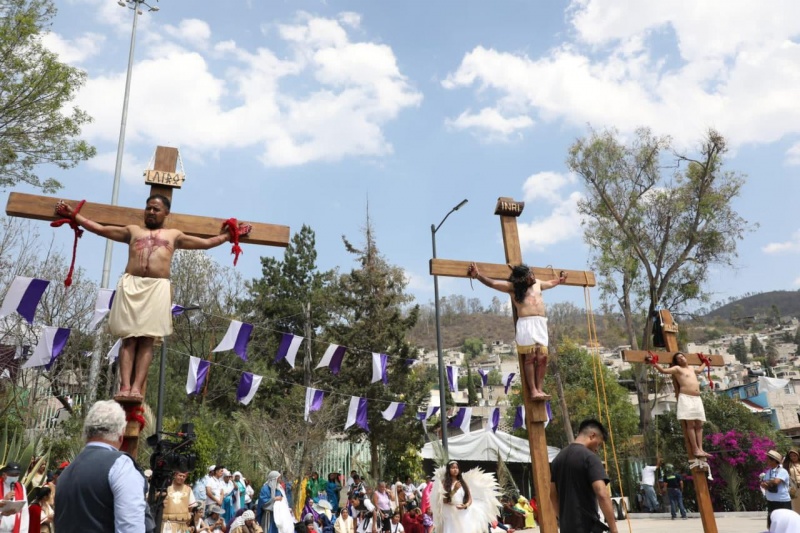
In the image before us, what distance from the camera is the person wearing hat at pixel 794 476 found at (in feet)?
29.7

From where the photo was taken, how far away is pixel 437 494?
28.7 feet

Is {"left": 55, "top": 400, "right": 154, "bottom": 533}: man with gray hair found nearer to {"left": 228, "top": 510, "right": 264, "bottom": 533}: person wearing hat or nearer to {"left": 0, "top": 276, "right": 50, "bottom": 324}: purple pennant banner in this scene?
{"left": 228, "top": 510, "right": 264, "bottom": 533}: person wearing hat

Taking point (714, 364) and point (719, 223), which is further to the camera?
point (719, 223)

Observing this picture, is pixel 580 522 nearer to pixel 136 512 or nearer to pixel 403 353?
pixel 136 512

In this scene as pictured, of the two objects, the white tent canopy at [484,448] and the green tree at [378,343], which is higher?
the green tree at [378,343]

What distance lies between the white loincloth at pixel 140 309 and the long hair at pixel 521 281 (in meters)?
3.84

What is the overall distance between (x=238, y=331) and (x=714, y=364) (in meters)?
9.16

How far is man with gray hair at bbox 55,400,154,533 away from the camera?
10.2ft

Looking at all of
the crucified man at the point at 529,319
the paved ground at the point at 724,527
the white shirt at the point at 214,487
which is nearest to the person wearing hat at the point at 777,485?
the paved ground at the point at 724,527

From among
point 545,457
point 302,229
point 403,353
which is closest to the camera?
point 545,457

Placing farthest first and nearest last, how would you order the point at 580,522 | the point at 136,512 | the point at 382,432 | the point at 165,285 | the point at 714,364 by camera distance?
1. the point at 382,432
2. the point at 714,364
3. the point at 165,285
4. the point at 580,522
5. the point at 136,512

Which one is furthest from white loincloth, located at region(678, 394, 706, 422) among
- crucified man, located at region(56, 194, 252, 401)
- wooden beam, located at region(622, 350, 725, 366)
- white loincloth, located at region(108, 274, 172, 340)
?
white loincloth, located at region(108, 274, 172, 340)

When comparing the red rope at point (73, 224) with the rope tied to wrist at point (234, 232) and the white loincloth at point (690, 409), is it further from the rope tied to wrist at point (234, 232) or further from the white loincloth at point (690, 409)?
the white loincloth at point (690, 409)

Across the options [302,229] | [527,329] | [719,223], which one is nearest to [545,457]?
[527,329]
